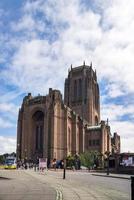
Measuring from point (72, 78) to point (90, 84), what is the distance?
795cm

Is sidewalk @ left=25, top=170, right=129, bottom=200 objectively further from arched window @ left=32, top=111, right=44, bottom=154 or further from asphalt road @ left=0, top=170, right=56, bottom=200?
arched window @ left=32, top=111, right=44, bottom=154

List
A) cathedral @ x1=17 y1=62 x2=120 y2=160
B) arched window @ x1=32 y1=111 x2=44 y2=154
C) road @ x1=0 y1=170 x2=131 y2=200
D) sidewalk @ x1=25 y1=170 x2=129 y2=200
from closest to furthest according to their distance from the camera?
sidewalk @ x1=25 y1=170 x2=129 y2=200 < road @ x1=0 y1=170 x2=131 y2=200 < cathedral @ x1=17 y1=62 x2=120 y2=160 < arched window @ x1=32 y1=111 x2=44 y2=154

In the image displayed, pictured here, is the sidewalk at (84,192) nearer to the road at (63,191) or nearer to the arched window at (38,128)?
the road at (63,191)

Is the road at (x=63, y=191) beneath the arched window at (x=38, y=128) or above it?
beneath

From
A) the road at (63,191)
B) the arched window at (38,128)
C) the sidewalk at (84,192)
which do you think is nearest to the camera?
the sidewalk at (84,192)

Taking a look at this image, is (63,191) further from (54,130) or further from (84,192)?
(54,130)

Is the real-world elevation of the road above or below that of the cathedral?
below

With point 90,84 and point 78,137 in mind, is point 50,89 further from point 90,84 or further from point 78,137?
point 90,84

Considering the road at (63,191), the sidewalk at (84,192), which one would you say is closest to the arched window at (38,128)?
the road at (63,191)

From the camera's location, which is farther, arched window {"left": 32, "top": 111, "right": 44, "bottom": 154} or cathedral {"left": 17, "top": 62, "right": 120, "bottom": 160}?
A: arched window {"left": 32, "top": 111, "right": 44, "bottom": 154}

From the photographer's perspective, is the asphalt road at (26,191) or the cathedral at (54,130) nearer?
A: the asphalt road at (26,191)

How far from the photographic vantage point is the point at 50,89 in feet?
317

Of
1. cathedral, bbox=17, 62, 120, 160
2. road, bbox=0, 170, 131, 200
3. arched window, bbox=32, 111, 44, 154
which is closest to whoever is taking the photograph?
road, bbox=0, 170, 131, 200

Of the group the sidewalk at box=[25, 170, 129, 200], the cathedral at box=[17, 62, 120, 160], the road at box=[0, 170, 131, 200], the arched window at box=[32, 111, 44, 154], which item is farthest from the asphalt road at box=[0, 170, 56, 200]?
the arched window at box=[32, 111, 44, 154]
